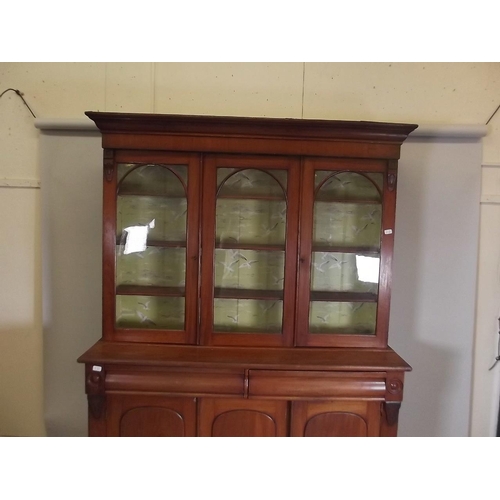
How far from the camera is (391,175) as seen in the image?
150cm

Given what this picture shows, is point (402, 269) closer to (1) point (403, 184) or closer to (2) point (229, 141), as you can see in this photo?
(1) point (403, 184)

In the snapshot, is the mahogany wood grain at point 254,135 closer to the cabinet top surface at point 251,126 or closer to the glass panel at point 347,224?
the cabinet top surface at point 251,126

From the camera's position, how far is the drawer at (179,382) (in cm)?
142

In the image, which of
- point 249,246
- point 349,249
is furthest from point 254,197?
point 349,249

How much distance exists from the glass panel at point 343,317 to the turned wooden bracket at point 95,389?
804 millimetres

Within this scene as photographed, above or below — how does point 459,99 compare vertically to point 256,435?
above

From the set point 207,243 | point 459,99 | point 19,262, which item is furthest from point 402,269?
point 19,262

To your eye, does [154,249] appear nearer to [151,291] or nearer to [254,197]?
[151,291]

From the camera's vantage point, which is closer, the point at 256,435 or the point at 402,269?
the point at 256,435

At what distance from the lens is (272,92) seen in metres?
1.80

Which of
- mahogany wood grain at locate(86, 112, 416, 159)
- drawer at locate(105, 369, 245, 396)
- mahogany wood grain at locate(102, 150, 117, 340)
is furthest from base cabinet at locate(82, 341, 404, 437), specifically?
mahogany wood grain at locate(86, 112, 416, 159)

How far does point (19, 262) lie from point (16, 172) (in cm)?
42

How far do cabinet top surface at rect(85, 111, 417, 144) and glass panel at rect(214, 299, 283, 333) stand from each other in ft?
2.16

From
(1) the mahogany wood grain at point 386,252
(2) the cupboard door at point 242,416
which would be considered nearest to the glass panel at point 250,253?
(2) the cupboard door at point 242,416
